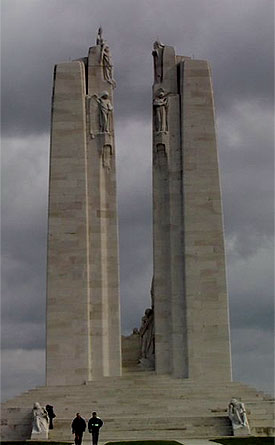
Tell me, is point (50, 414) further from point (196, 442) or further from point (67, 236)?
point (67, 236)

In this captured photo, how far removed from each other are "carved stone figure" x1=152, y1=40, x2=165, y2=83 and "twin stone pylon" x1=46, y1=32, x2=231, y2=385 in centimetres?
9

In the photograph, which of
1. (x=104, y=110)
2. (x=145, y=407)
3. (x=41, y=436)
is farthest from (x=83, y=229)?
(x=41, y=436)

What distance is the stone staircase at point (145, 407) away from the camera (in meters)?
29.8

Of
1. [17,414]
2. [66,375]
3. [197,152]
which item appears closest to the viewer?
[17,414]

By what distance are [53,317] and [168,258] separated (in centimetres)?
538

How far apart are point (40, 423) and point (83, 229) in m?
9.66

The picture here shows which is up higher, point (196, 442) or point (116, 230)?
point (116, 230)

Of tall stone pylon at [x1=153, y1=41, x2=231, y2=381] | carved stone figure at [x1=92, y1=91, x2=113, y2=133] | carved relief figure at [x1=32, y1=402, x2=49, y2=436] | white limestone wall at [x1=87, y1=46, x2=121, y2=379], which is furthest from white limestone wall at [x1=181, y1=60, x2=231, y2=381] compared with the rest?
carved relief figure at [x1=32, y1=402, x2=49, y2=436]

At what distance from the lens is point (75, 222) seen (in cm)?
3725

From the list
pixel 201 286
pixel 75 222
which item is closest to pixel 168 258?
pixel 201 286

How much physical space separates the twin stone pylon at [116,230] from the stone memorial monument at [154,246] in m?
0.04

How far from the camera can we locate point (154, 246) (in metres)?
37.5

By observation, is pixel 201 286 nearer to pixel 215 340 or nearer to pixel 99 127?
pixel 215 340

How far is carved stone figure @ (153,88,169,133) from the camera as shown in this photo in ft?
126
